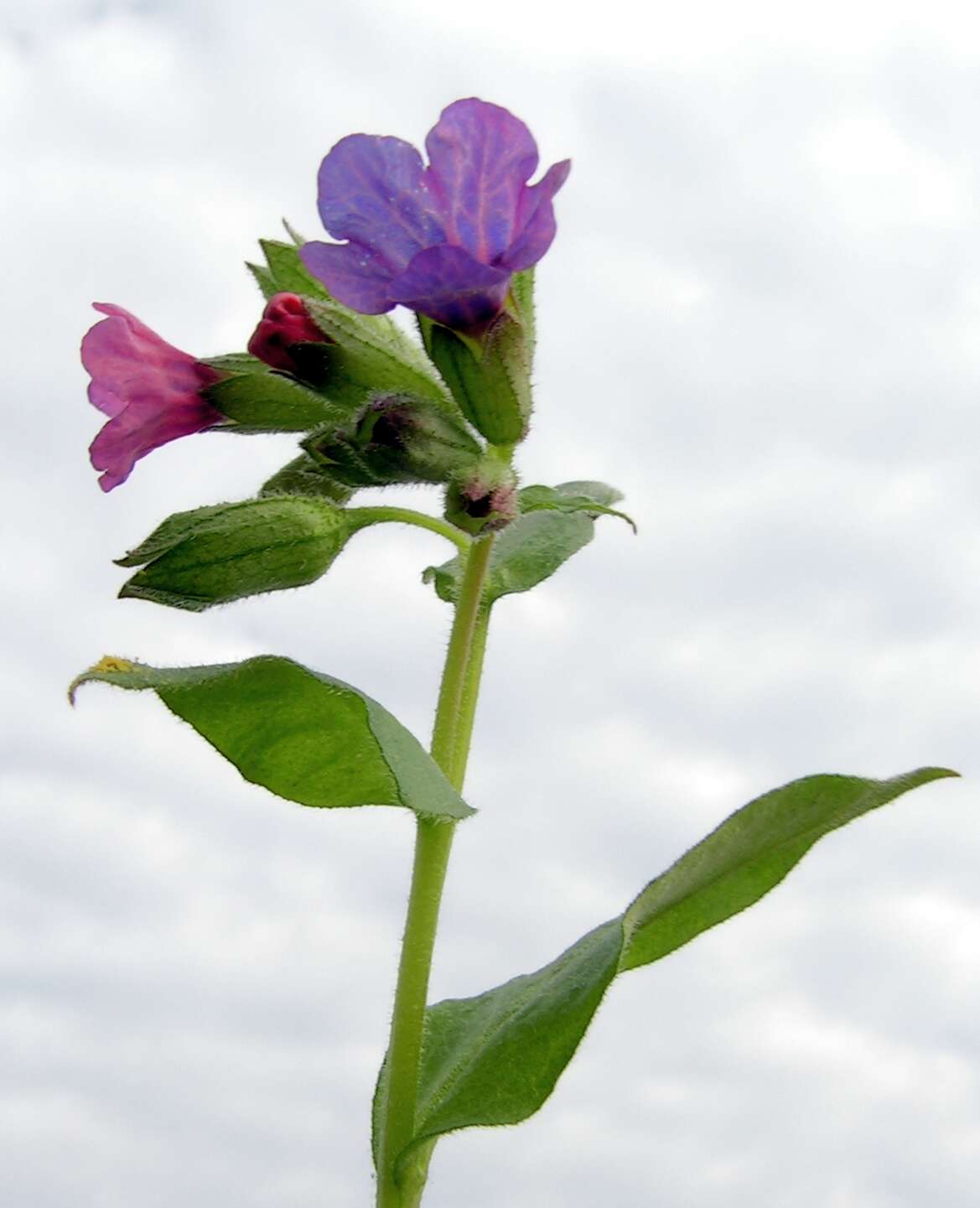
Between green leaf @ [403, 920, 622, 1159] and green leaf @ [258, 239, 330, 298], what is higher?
green leaf @ [258, 239, 330, 298]

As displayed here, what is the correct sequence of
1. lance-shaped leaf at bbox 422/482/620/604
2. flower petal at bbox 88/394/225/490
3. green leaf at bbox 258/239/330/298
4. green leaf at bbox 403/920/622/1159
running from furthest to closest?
1. lance-shaped leaf at bbox 422/482/620/604
2. green leaf at bbox 258/239/330/298
3. flower petal at bbox 88/394/225/490
4. green leaf at bbox 403/920/622/1159

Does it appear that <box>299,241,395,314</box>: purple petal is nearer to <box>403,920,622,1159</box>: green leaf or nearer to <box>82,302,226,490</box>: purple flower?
<box>82,302,226,490</box>: purple flower

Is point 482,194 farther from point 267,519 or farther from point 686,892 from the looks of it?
point 686,892

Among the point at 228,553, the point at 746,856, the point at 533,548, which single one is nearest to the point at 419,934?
the point at 746,856

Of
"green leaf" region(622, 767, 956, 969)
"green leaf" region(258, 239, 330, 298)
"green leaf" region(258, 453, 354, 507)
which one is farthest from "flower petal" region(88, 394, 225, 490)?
"green leaf" region(622, 767, 956, 969)

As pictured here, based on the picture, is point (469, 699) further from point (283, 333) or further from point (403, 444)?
point (283, 333)
